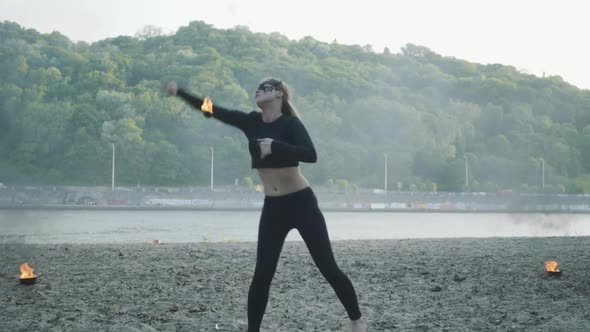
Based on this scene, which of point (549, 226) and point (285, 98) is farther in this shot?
Result: point (549, 226)

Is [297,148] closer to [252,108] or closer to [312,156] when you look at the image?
[312,156]

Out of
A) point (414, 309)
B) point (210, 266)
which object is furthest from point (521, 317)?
point (210, 266)

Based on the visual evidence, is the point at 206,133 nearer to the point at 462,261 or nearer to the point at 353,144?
the point at 353,144

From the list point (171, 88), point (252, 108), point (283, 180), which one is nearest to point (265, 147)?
point (283, 180)

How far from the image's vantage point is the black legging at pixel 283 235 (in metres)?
5.83

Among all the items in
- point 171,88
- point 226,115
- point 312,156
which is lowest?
point 312,156

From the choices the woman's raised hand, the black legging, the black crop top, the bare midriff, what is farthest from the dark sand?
the woman's raised hand

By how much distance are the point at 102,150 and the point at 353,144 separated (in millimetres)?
45331

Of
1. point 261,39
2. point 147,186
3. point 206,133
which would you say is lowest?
point 147,186

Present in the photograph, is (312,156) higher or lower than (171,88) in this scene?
lower

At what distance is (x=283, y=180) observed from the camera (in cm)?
585

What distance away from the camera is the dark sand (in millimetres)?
6984

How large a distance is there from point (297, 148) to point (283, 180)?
13.5 inches

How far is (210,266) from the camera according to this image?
36.3 feet
